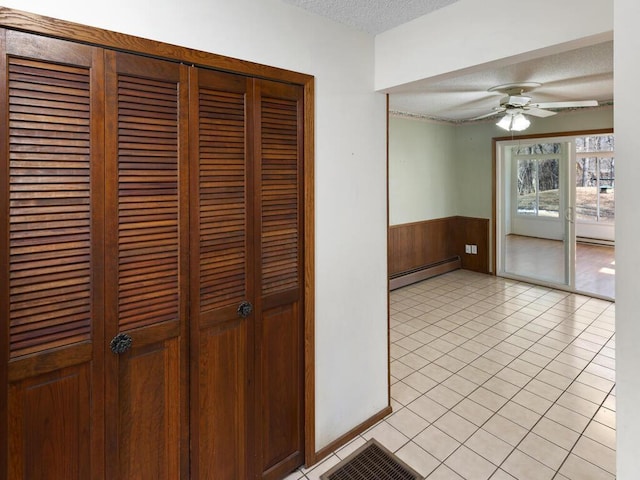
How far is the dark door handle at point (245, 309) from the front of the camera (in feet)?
5.60

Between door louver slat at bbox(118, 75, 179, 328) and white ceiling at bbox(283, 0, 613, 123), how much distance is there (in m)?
0.90

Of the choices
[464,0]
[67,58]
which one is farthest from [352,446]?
[464,0]

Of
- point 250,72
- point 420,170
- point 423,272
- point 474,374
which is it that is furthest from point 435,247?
point 250,72

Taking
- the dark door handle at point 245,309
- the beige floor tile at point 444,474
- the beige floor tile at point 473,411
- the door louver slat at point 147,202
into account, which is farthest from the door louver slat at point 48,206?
the beige floor tile at point 473,411

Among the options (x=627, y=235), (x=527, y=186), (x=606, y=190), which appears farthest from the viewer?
(x=606, y=190)

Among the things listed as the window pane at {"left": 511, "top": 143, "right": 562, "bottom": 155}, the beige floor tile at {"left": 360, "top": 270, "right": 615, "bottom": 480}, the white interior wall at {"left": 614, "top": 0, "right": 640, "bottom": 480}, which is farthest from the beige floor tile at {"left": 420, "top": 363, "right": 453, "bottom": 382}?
the window pane at {"left": 511, "top": 143, "right": 562, "bottom": 155}

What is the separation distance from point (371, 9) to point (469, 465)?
2489 mm

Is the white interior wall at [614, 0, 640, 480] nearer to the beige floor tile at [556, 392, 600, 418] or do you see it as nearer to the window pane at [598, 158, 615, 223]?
the beige floor tile at [556, 392, 600, 418]

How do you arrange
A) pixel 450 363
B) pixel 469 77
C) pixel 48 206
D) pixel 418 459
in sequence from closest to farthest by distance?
pixel 48 206 < pixel 418 459 < pixel 450 363 < pixel 469 77

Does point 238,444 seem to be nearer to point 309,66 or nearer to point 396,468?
point 396,468

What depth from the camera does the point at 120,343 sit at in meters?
1.37

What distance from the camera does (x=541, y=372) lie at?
3.04m

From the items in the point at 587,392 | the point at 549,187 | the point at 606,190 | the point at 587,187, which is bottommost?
the point at 587,392

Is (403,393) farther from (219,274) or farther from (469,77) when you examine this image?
(469,77)
